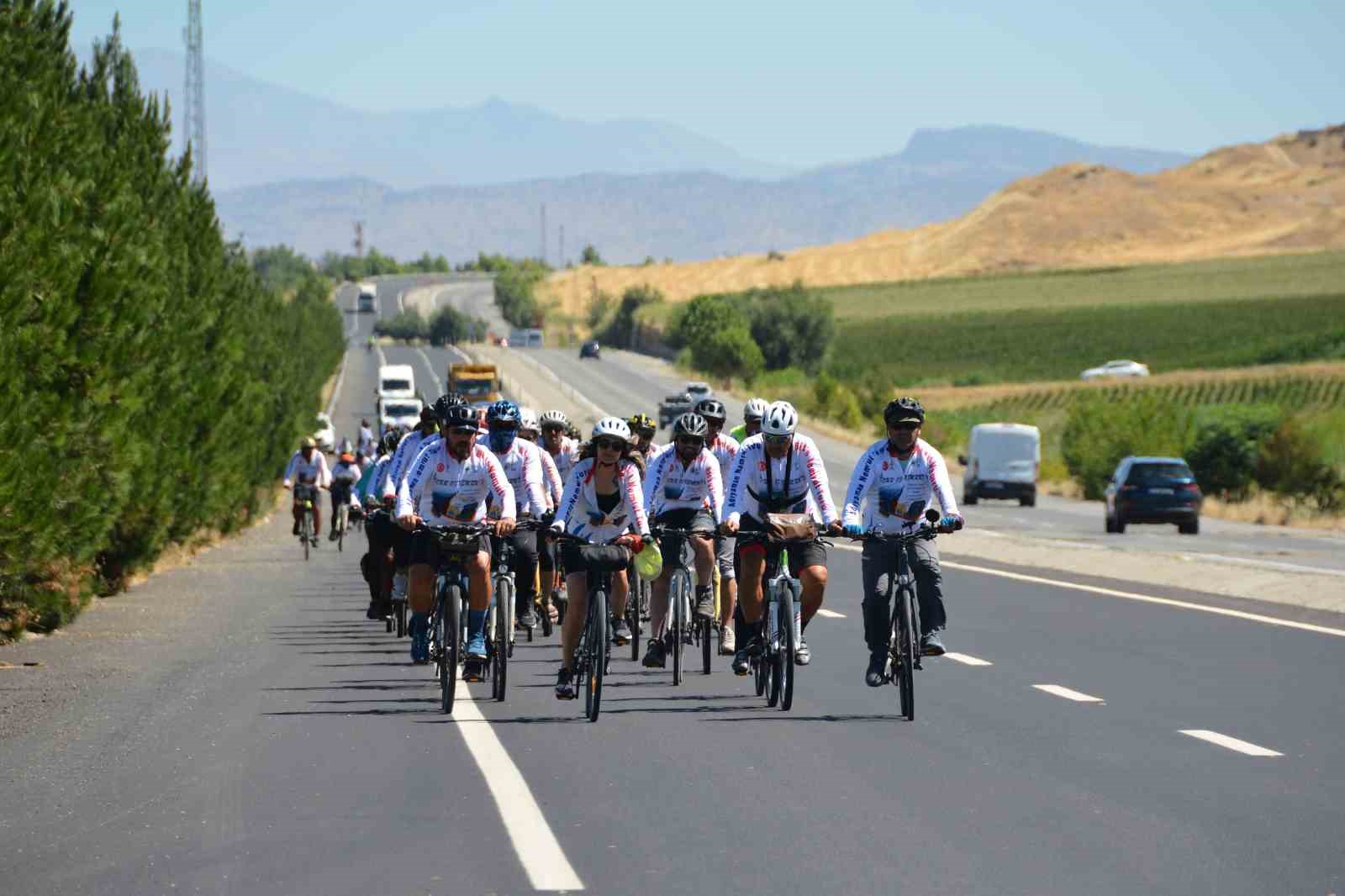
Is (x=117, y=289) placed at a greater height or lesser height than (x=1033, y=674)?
greater

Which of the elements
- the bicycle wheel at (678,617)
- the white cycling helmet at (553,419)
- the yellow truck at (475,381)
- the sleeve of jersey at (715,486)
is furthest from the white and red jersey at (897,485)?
the yellow truck at (475,381)

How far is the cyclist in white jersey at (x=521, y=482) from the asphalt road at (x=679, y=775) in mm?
479

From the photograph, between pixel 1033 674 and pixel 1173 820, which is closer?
pixel 1173 820

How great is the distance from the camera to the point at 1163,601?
79.0 feet

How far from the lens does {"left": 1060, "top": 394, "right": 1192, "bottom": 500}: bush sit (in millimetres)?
71812

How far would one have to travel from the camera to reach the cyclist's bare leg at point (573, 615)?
13.9 metres

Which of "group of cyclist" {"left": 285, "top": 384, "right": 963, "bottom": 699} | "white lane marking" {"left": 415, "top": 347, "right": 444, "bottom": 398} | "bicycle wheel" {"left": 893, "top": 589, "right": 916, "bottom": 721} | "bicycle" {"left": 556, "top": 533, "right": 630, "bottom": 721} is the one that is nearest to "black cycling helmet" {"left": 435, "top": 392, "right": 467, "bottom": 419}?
"group of cyclist" {"left": 285, "top": 384, "right": 963, "bottom": 699}

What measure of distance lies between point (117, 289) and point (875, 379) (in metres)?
102

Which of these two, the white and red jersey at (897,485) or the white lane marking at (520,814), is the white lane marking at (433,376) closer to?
the white and red jersey at (897,485)

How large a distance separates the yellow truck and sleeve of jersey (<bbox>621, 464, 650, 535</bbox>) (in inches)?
2983

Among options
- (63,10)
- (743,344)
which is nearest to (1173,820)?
(63,10)

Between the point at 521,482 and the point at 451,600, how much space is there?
326 centimetres

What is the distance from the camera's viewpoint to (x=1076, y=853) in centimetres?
883

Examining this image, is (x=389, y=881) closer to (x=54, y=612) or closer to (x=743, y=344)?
(x=54, y=612)
